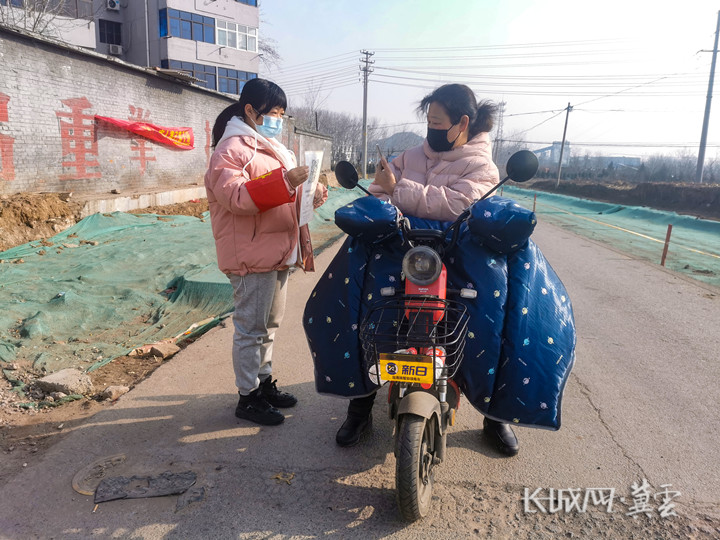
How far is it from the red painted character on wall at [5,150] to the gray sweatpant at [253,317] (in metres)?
10.2

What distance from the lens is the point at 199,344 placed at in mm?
4320

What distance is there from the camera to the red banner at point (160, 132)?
14.3m

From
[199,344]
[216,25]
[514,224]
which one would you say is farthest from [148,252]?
[216,25]

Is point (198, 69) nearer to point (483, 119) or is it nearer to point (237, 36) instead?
point (237, 36)

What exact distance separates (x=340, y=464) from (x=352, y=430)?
0.82ft

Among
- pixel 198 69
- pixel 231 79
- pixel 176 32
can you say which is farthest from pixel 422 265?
pixel 231 79

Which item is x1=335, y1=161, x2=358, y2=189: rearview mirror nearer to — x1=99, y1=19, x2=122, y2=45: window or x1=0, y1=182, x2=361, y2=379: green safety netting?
x1=0, y1=182, x2=361, y2=379: green safety netting

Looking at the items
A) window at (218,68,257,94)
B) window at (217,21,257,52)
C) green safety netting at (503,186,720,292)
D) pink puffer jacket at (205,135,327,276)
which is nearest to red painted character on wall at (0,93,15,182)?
pink puffer jacket at (205,135,327,276)

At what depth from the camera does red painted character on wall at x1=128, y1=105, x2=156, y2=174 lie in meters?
15.1

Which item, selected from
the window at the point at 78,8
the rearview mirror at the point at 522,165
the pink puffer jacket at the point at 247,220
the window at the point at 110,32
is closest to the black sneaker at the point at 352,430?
the pink puffer jacket at the point at 247,220

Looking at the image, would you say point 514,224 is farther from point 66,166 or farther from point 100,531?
point 66,166

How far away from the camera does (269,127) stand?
291 cm

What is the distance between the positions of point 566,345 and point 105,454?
8.10ft

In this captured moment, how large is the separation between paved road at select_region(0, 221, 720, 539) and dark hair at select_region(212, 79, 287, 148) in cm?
175
